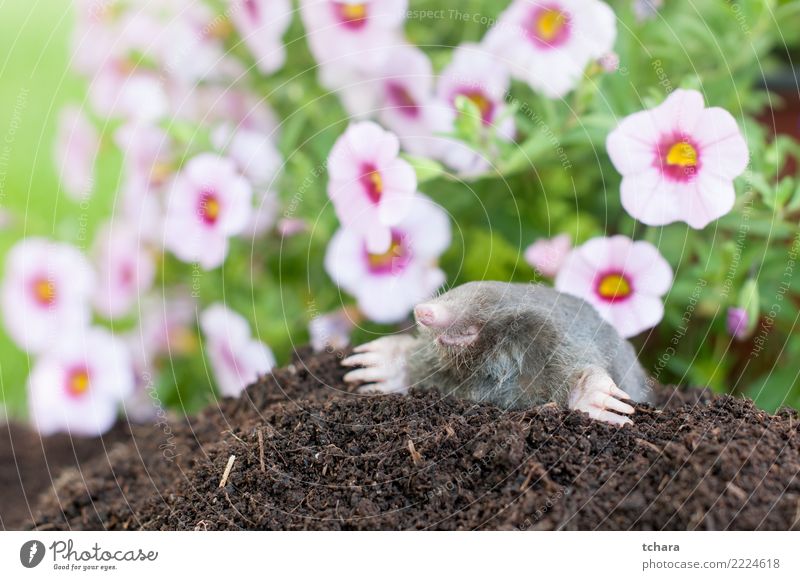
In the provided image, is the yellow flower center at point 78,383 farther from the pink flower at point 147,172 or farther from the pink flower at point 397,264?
the pink flower at point 397,264

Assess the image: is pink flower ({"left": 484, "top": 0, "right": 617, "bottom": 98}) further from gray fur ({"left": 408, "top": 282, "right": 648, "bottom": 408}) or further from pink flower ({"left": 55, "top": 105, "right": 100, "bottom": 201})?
pink flower ({"left": 55, "top": 105, "right": 100, "bottom": 201})

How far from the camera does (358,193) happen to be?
6.84ft

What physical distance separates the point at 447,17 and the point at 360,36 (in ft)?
1.69

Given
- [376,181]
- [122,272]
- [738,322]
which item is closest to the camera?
[376,181]

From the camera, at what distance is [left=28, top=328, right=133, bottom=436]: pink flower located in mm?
2588

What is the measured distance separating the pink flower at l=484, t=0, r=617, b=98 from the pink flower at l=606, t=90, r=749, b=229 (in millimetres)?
392

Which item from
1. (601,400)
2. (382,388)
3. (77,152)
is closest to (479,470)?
(601,400)

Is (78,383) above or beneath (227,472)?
above

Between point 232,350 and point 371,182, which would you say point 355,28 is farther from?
point 232,350

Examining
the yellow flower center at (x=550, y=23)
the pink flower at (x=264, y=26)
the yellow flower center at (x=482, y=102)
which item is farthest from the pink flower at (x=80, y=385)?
the yellow flower center at (x=550, y=23)

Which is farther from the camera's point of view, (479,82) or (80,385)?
(80,385)

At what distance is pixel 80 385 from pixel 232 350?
0.55 m

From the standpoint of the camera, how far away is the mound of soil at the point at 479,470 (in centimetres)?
142

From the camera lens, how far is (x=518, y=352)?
66.7 inches
